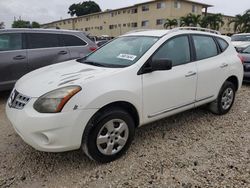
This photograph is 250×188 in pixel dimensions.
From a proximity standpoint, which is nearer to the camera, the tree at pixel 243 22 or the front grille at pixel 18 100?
the front grille at pixel 18 100

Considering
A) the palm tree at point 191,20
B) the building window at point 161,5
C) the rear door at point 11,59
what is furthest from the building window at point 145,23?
the rear door at point 11,59

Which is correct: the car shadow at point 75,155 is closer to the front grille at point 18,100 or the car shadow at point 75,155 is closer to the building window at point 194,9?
the front grille at point 18,100

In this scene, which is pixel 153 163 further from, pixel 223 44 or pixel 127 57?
pixel 223 44

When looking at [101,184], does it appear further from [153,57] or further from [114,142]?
[153,57]

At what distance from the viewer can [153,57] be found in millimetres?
3240

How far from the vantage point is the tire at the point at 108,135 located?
2697 mm

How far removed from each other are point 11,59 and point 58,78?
2800 mm

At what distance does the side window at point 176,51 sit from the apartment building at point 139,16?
36078 mm

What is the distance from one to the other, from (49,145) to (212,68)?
290cm

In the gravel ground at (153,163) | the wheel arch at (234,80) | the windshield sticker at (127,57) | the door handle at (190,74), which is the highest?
the windshield sticker at (127,57)

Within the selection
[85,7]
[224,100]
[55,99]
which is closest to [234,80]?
[224,100]

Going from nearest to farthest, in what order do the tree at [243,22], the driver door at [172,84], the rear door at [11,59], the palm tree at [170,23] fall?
the driver door at [172,84] → the rear door at [11,59] → the palm tree at [170,23] → the tree at [243,22]

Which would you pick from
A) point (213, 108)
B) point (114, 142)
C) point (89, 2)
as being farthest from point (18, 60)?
point (89, 2)

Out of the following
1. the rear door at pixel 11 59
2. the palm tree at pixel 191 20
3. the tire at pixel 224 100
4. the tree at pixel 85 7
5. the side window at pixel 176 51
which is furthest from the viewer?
the tree at pixel 85 7
